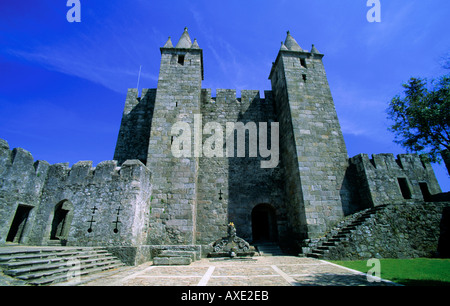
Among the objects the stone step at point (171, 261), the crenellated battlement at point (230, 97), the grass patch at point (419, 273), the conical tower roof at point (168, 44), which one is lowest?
the grass patch at point (419, 273)

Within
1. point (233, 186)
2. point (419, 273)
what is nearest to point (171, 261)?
point (233, 186)

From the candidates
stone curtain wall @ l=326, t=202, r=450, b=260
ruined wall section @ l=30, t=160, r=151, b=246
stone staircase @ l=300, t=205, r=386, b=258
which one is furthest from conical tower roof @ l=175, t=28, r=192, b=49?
stone curtain wall @ l=326, t=202, r=450, b=260

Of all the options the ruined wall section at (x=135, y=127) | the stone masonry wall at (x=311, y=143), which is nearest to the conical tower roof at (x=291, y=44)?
the stone masonry wall at (x=311, y=143)

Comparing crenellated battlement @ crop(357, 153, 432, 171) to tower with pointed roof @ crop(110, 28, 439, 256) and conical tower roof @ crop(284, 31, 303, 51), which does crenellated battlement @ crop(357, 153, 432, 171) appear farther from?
conical tower roof @ crop(284, 31, 303, 51)

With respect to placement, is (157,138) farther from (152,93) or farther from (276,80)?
(276,80)

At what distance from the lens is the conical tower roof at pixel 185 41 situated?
45.6ft

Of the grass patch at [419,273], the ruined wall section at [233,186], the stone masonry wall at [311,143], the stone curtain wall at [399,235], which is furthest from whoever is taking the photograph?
the ruined wall section at [233,186]

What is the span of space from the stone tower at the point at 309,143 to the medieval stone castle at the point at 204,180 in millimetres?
65

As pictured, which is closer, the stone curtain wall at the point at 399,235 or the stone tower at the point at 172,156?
the stone curtain wall at the point at 399,235

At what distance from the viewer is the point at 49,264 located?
4.74 metres

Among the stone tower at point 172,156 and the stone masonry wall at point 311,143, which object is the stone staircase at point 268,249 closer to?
the stone masonry wall at point 311,143

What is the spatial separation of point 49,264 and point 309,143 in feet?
38.1

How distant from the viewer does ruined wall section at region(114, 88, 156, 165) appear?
12586 mm

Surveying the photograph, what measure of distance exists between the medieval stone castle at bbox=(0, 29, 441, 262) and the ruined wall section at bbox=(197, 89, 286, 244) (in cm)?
6
